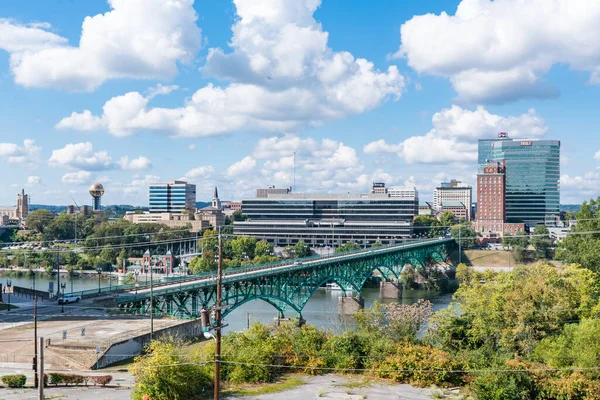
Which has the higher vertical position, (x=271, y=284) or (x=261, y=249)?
(x=271, y=284)

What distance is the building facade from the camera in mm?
175875

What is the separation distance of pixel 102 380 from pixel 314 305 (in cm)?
6824

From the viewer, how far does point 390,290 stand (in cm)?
11475

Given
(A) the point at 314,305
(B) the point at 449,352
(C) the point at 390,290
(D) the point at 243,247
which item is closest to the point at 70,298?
(B) the point at 449,352

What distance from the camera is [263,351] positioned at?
3391 cm

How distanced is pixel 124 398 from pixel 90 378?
14.3 ft

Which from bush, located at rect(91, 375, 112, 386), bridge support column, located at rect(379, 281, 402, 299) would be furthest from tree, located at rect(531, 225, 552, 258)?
bush, located at rect(91, 375, 112, 386)

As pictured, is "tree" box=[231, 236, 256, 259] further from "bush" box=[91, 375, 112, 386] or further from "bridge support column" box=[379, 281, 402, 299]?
"bush" box=[91, 375, 112, 386]

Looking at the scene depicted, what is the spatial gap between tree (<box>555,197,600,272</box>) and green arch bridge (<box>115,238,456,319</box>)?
32.4 metres

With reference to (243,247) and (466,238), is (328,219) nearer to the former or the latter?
(243,247)

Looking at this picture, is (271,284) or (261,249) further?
(261,249)

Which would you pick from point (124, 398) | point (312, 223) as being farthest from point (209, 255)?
point (124, 398)

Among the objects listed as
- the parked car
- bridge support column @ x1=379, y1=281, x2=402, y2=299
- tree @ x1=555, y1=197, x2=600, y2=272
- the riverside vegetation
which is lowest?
bridge support column @ x1=379, y1=281, x2=402, y2=299

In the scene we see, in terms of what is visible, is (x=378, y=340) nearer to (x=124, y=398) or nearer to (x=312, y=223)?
(x=124, y=398)
